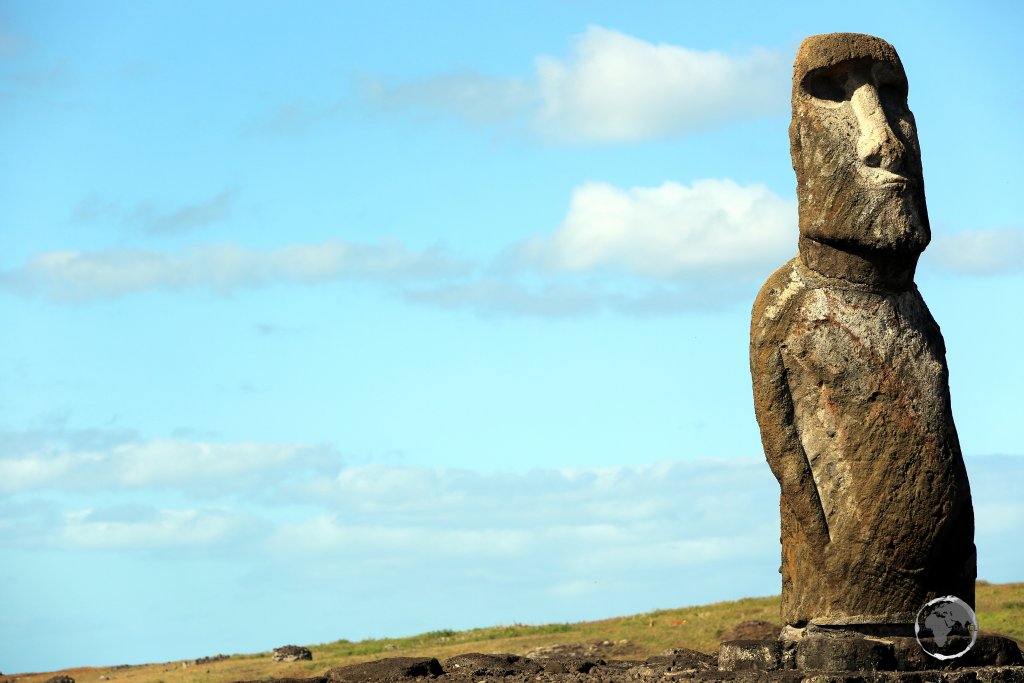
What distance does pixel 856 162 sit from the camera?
425 inches

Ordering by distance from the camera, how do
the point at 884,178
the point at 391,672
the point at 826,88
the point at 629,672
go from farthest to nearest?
the point at 391,672, the point at 629,672, the point at 826,88, the point at 884,178

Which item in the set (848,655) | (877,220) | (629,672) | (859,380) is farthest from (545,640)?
(877,220)

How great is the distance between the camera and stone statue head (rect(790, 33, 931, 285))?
423 inches

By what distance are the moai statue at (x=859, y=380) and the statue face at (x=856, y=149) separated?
1cm

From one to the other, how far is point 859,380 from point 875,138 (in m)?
1.87

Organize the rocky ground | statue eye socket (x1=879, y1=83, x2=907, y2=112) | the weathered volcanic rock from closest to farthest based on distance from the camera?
1. the rocky ground
2. statue eye socket (x1=879, y1=83, x2=907, y2=112)
3. the weathered volcanic rock

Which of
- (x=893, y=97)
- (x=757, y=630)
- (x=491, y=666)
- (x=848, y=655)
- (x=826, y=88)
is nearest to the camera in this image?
(x=848, y=655)

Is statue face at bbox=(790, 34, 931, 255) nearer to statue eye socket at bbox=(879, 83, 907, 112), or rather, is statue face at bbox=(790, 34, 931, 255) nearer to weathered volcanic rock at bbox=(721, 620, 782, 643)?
statue eye socket at bbox=(879, 83, 907, 112)

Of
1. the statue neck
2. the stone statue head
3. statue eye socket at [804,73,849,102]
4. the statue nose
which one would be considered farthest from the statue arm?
statue eye socket at [804,73,849,102]

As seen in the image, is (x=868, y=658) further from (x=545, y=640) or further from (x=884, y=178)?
(x=545, y=640)

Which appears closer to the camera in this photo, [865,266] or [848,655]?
[848,655]

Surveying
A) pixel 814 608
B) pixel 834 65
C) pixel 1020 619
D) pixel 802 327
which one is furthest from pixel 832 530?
pixel 1020 619

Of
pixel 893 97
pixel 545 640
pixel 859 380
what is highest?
pixel 893 97

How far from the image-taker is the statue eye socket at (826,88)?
36.3 feet
